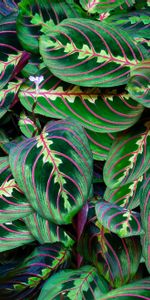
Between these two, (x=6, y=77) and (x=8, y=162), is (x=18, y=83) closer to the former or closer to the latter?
(x=6, y=77)

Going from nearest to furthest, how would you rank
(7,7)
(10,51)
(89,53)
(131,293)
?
(131,293) < (89,53) < (10,51) < (7,7)

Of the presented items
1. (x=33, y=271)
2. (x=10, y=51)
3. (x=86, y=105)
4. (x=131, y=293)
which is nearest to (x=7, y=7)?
(x=10, y=51)

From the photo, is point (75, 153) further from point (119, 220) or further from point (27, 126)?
point (27, 126)

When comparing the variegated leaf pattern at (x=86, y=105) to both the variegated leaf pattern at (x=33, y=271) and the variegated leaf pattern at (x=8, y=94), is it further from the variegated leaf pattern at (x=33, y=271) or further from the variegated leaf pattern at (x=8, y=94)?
the variegated leaf pattern at (x=33, y=271)

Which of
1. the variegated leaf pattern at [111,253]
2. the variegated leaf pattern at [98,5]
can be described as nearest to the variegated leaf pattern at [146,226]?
the variegated leaf pattern at [111,253]

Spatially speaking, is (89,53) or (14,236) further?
(89,53)

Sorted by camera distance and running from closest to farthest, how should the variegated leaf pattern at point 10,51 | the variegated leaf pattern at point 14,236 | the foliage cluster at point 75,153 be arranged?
1. the foliage cluster at point 75,153
2. the variegated leaf pattern at point 14,236
3. the variegated leaf pattern at point 10,51

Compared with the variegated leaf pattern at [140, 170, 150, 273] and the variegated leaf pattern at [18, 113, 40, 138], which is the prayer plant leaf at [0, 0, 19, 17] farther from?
the variegated leaf pattern at [140, 170, 150, 273]
